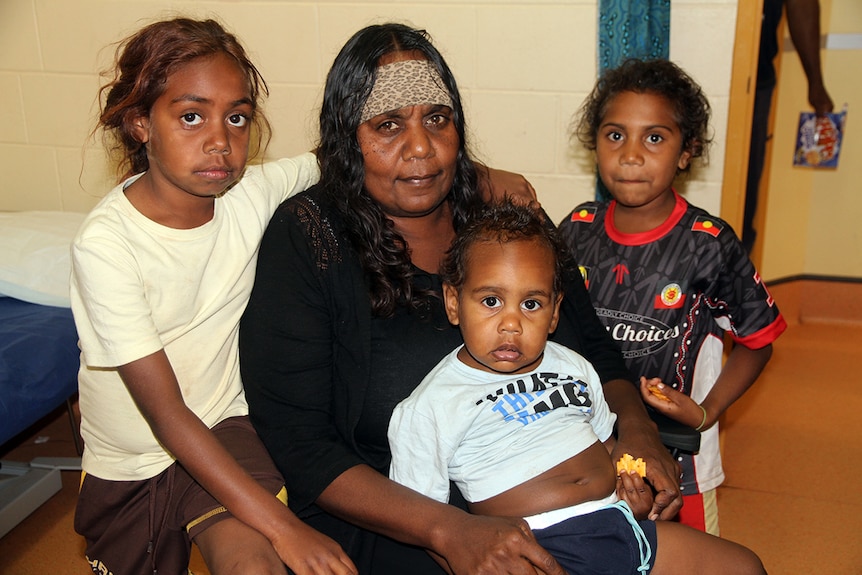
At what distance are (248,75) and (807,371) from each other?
3111 millimetres

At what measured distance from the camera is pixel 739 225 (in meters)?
2.81

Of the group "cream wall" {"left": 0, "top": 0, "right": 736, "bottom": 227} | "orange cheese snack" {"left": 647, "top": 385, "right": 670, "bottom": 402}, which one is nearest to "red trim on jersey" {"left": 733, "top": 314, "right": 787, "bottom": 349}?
"orange cheese snack" {"left": 647, "top": 385, "right": 670, "bottom": 402}

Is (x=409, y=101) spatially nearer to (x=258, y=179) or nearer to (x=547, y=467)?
(x=258, y=179)

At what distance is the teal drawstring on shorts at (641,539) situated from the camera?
5.02ft

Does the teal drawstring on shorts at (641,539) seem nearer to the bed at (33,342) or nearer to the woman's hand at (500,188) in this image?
the woman's hand at (500,188)

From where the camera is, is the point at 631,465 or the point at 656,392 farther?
the point at 656,392

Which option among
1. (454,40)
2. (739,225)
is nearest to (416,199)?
(454,40)

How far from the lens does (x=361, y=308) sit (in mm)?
1688

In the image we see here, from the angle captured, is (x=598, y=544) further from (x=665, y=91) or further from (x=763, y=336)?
(x=665, y=91)

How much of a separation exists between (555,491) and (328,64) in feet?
6.29

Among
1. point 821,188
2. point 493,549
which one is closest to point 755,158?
point 821,188

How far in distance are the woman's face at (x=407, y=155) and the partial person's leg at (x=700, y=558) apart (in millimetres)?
845

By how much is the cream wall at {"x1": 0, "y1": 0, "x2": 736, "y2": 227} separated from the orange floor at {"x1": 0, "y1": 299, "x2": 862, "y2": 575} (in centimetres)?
105

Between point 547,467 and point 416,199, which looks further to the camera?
point 416,199
